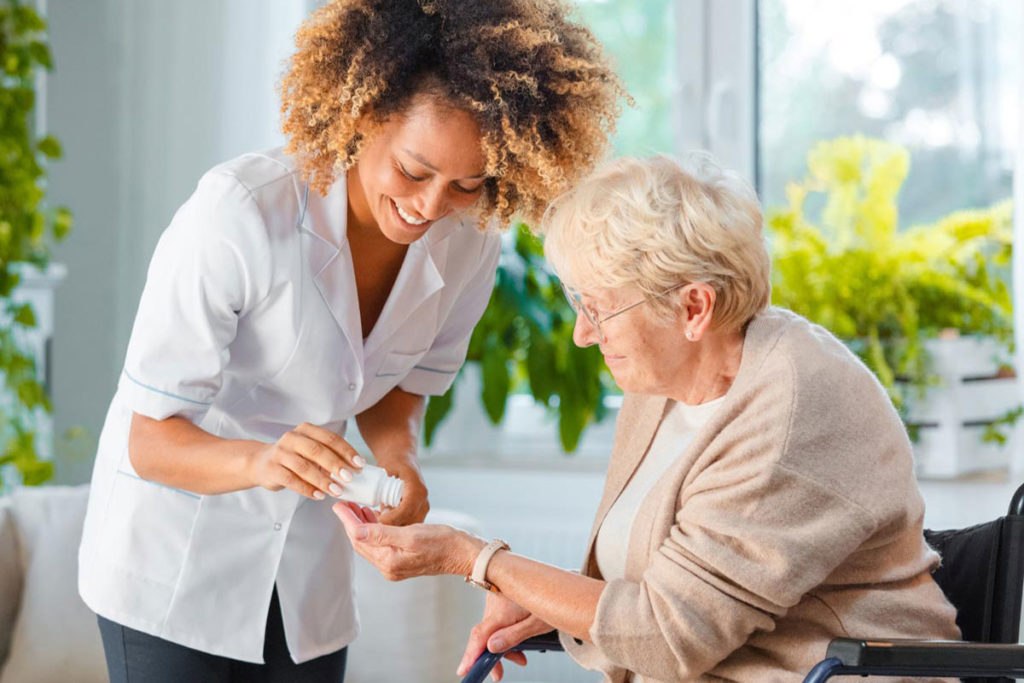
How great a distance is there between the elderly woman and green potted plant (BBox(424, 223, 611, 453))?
5.15ft

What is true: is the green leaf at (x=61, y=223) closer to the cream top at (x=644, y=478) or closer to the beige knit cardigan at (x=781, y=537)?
the cream top at (x=644, y=478)

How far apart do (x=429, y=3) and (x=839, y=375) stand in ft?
2.09

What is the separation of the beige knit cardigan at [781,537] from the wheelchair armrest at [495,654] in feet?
0.70

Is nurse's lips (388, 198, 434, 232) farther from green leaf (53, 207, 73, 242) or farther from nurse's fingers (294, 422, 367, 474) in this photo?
green leaf (53, 207, 73, 242)

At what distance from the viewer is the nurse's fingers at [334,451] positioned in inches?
46.7

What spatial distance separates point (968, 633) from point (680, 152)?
149 centimetres

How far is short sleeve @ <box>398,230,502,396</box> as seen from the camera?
169 centimetres

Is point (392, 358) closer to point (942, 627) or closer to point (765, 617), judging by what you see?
point (765, 617)

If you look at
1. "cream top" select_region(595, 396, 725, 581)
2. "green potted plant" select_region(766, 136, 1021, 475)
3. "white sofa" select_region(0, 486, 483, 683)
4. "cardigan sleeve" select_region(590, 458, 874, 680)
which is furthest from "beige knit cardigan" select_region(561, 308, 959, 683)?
"green potted plant" select_region(766, 136, 1021, 475)

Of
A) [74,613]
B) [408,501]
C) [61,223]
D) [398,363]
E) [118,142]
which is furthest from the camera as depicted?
[118,142]

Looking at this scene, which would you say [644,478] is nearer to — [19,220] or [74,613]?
[74,613]

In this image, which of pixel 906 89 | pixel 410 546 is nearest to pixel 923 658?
pixel 410 546

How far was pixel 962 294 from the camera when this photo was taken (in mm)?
2695

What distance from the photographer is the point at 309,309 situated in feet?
4.63
